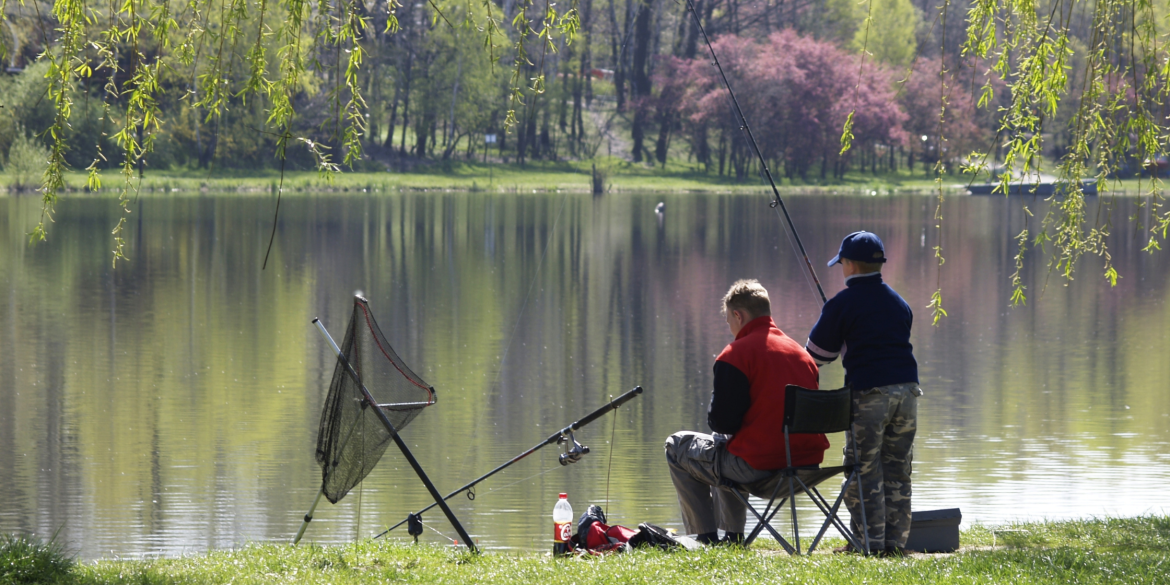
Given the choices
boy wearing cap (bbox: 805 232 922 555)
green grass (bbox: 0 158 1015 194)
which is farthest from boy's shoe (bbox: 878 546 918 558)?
green grass (bbox: 0 158 1015 194)

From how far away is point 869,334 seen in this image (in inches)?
209

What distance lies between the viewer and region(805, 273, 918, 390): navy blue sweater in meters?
5.30

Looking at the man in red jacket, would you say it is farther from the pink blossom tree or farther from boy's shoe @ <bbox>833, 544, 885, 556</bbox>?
the pink blossom tree

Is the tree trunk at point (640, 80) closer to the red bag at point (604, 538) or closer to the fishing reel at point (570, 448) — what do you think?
the fishing reel at point (570, 448)

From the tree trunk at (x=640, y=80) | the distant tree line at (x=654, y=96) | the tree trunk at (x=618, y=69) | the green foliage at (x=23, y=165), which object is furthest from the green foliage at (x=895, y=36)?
the green foliage at (x=23, y=165)

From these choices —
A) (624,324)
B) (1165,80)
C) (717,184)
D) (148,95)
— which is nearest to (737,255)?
(624,324)

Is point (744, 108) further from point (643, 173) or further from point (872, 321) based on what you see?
point (872, 321)

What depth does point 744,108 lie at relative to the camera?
2594 inches

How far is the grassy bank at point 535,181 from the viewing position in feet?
169

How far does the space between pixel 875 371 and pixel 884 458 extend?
1.58ft

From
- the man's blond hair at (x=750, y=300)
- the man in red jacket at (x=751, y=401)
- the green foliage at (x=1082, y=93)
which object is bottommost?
the man in red jacket at (x=751, y=401)

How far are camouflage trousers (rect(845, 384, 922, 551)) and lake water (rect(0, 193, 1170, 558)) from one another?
2630 mm

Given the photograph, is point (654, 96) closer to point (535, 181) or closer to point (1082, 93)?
point (535, 181)

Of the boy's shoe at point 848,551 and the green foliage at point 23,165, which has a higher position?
the green foliage at point 23,165
